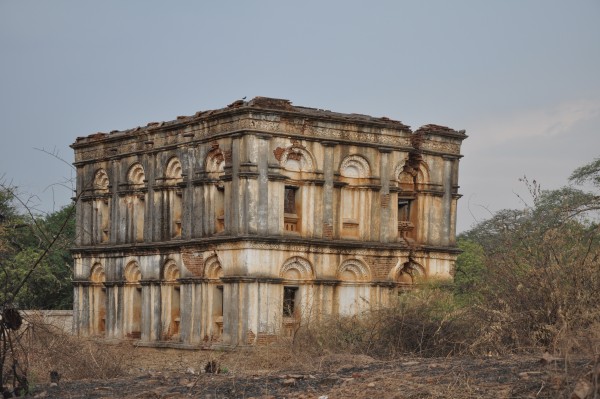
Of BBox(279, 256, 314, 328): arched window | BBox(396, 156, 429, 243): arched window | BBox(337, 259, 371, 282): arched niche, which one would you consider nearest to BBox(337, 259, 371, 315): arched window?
BBox(337, 259, 371, 282): arched niche

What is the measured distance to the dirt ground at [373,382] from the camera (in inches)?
509

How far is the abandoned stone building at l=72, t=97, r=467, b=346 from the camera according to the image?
30.7 m

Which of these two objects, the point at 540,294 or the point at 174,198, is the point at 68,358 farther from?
the point at 174,198

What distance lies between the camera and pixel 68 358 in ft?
70.2

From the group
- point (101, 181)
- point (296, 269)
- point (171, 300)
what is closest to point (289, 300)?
point (296, 269)

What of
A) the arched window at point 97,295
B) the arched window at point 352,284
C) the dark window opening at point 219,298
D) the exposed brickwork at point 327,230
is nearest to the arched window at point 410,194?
the arched window at point 352,284

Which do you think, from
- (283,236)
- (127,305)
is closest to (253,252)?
(283,236)

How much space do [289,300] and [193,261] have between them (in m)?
3.10

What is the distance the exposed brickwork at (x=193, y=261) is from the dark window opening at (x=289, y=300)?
8.23 feet

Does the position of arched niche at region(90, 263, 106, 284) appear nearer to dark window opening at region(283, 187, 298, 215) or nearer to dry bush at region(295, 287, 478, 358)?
dark window opening at region(283, 187, 298, 215)

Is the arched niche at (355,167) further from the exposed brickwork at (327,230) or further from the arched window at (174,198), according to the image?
the arched window at (174,198)

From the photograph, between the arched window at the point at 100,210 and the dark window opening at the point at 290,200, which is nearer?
the dark window opening at the point at 290,200

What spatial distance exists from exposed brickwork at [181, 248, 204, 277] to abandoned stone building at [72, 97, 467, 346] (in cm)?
3

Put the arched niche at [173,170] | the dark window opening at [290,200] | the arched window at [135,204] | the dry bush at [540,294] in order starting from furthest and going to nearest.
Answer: the arched window at [135,204] → the arched niche at [173,170] → the dark window opening at [290,200] → the dry bush at [540,294]
